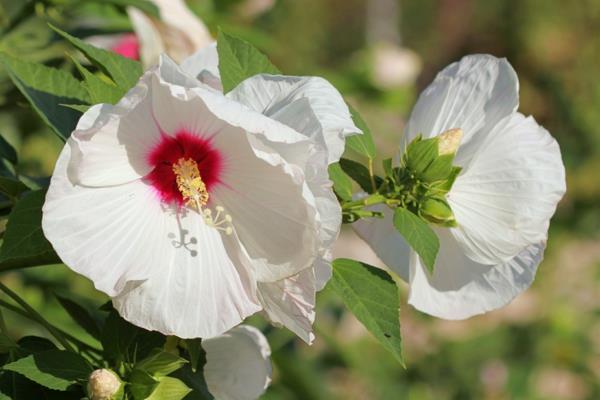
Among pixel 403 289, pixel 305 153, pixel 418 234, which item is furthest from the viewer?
pixel 403 289

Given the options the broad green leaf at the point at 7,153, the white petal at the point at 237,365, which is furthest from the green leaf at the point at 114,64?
the white petal at the point at 237,365

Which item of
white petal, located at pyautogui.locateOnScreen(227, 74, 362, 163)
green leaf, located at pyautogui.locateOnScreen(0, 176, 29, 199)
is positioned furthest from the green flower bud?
green leaf, located at pyautogui.locateOnScreen(0, 176, 29, 199)

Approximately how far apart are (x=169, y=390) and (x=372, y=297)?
7.4 inches

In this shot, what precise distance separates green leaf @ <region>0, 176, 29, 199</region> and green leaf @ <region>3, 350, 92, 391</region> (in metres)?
0.15

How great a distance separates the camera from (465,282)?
93 cm

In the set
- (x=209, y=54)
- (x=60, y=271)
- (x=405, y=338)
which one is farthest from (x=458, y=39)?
(x=209, y=54)

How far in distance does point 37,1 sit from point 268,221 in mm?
722

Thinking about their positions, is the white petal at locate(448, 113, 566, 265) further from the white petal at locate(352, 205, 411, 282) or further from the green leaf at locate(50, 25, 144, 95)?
the green leaf at locate(50, 25, 144, 95)

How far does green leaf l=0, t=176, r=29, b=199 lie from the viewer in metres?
0.86

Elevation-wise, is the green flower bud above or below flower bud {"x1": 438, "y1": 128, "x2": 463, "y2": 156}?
below

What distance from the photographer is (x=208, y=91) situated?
2.48 feet

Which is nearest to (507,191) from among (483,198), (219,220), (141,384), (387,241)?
(483,198)

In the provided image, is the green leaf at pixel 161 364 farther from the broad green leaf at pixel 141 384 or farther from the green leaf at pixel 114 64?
the green leaf at pixel 114 64

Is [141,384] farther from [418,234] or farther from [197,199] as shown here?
Result: [418,234]
